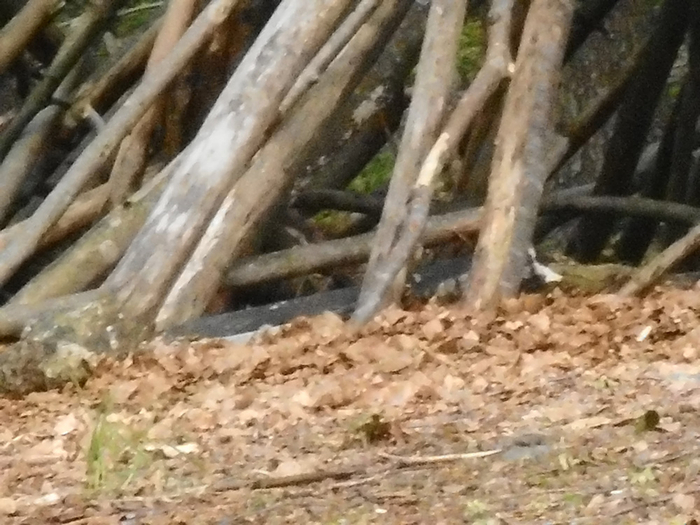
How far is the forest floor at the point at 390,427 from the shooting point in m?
1.67

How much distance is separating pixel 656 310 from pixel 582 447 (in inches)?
52.3

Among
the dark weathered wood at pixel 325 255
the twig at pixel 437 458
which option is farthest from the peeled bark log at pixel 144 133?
the twig at pixel 437 458

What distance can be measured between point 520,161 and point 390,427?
1.47 m

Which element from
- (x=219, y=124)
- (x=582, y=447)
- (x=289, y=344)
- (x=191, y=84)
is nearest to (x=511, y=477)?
(x=582, y=447)

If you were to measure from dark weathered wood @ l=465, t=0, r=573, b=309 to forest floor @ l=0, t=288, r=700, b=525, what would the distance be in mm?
122

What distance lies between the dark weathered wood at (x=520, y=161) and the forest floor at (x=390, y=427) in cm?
12

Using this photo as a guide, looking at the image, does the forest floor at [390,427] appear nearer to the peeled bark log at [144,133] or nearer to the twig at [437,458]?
the twig at [437,458]

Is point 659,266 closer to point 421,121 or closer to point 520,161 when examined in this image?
point 520,161

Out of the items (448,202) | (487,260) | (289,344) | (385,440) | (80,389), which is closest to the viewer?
(385,440)

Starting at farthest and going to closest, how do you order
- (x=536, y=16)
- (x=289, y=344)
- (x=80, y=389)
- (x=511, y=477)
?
(x=536, y=16), (x=289, y=344), (x=80, y=389), (x=511, y=477)

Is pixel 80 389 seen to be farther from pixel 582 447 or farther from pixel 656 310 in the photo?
pixel 656 310

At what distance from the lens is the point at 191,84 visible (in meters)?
4.34

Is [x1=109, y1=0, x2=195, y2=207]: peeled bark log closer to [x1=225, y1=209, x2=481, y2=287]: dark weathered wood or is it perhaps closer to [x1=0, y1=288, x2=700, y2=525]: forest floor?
[x1=225, y1=209, x2=481, y2=287]: dark weathered wood

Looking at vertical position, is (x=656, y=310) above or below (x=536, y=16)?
below
